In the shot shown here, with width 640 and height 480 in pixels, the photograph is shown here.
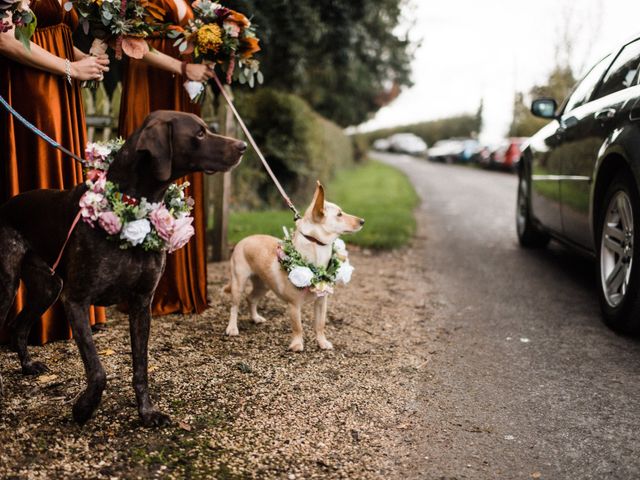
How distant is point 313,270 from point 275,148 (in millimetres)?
8521

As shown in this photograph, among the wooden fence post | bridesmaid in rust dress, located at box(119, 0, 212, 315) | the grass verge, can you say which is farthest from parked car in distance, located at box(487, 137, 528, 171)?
bridesmaid in rust dress, located at box(119, 0, 212, 315)

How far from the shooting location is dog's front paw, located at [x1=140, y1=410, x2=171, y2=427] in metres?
3.14

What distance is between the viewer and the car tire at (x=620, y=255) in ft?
14.3

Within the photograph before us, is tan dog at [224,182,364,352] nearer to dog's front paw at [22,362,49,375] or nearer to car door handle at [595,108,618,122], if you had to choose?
dog's front paw at [22,362,49,375]

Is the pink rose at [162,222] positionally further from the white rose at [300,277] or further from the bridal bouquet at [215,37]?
the bridal bouquet at [215,37]

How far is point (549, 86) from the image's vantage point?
102ft

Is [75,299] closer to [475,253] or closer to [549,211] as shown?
[549,211]

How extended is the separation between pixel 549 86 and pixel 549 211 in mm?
27044

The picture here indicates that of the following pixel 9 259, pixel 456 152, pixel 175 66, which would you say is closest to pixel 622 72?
pixel 175 66

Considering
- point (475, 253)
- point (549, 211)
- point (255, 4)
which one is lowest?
point (475, 253)

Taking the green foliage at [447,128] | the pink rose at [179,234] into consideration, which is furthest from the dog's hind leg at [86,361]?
the green foliage at [447,128]

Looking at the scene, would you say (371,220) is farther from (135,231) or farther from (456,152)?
(456,152)

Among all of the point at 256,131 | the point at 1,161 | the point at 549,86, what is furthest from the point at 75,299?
the point at 549,86

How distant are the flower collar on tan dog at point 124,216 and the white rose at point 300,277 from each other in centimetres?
116
